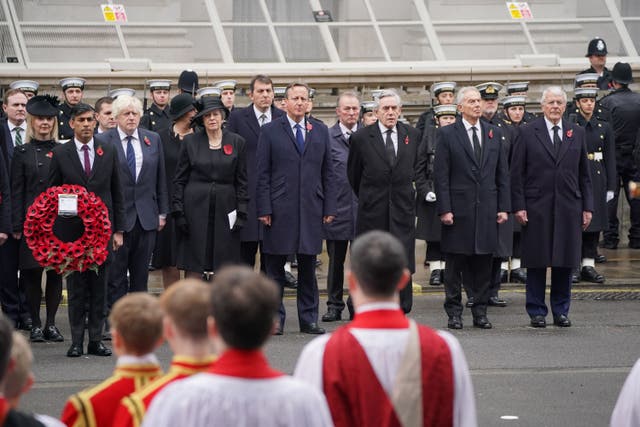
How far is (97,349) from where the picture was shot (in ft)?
38.0

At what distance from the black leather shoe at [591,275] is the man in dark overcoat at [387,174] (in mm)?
3475

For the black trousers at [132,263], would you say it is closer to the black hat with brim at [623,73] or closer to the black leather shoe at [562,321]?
the black leather shoe at [562,321]

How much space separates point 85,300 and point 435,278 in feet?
16.6

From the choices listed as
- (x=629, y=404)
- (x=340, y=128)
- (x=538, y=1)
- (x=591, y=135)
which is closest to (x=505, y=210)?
(x=340, y=128)

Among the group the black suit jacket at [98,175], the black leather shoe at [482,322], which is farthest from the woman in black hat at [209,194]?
the black leather shoe at [482,322]

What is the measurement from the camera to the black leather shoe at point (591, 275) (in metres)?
15.9

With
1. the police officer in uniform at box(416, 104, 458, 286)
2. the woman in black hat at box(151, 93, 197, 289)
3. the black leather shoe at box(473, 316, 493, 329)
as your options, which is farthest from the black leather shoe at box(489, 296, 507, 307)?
the woman in black hat at box(151, 93, 197, 289)

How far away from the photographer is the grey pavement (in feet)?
32.1

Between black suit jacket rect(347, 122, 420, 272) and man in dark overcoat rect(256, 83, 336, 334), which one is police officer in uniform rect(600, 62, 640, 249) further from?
Result: man in dark overcoat rect(256, 83, 336, 334)

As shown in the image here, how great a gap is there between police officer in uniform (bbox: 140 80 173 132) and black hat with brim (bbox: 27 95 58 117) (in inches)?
132

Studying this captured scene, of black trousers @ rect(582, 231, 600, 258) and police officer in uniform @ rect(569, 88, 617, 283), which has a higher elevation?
police officer in uniform @ rect(569, 88, 617, 283)

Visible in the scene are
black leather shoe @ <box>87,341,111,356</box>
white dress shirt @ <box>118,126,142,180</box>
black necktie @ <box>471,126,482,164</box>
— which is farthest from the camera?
black necktie @ <box>471,126,482,164</box>

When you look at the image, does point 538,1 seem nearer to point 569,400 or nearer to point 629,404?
point 569,400

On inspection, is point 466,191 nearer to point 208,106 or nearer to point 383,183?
point 383,183
